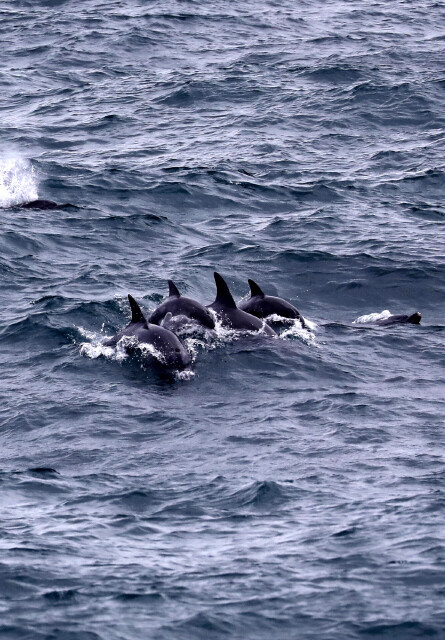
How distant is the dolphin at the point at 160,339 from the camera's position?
2270 cm

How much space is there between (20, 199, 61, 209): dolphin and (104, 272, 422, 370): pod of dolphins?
8493 millimetres

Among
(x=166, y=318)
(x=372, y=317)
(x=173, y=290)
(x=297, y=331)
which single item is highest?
(x=173, y=290)

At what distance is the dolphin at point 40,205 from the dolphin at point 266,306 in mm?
8830

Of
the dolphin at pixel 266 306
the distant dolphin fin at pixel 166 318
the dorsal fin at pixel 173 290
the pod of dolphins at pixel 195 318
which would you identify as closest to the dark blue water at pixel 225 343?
the pod of dolphins at pixel 195 318

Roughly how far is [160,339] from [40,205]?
1085cm

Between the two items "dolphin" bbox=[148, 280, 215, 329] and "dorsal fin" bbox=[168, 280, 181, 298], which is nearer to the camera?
"dolphin" bbox=[148, 280, 215, 329]

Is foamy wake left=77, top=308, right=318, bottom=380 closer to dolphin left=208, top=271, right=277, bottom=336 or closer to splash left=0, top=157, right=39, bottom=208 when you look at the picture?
dolphin left=208, top=271, right=277, bottom=336

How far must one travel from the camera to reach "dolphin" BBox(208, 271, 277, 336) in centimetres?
2456

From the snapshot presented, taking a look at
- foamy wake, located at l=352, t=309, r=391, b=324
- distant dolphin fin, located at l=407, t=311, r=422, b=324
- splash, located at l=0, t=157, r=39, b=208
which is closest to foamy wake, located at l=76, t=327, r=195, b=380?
foamy wake, located at l=352, t=309, r=391, b=324

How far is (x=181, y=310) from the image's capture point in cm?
2439

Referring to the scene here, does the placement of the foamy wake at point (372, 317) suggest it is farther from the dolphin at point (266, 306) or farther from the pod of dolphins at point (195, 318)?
the dolphin at point (266, 306)

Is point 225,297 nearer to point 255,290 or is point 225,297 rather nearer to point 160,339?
point 255,290

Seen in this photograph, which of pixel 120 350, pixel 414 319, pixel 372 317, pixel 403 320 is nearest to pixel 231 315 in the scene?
pixel 120 350

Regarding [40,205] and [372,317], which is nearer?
[372,317]
